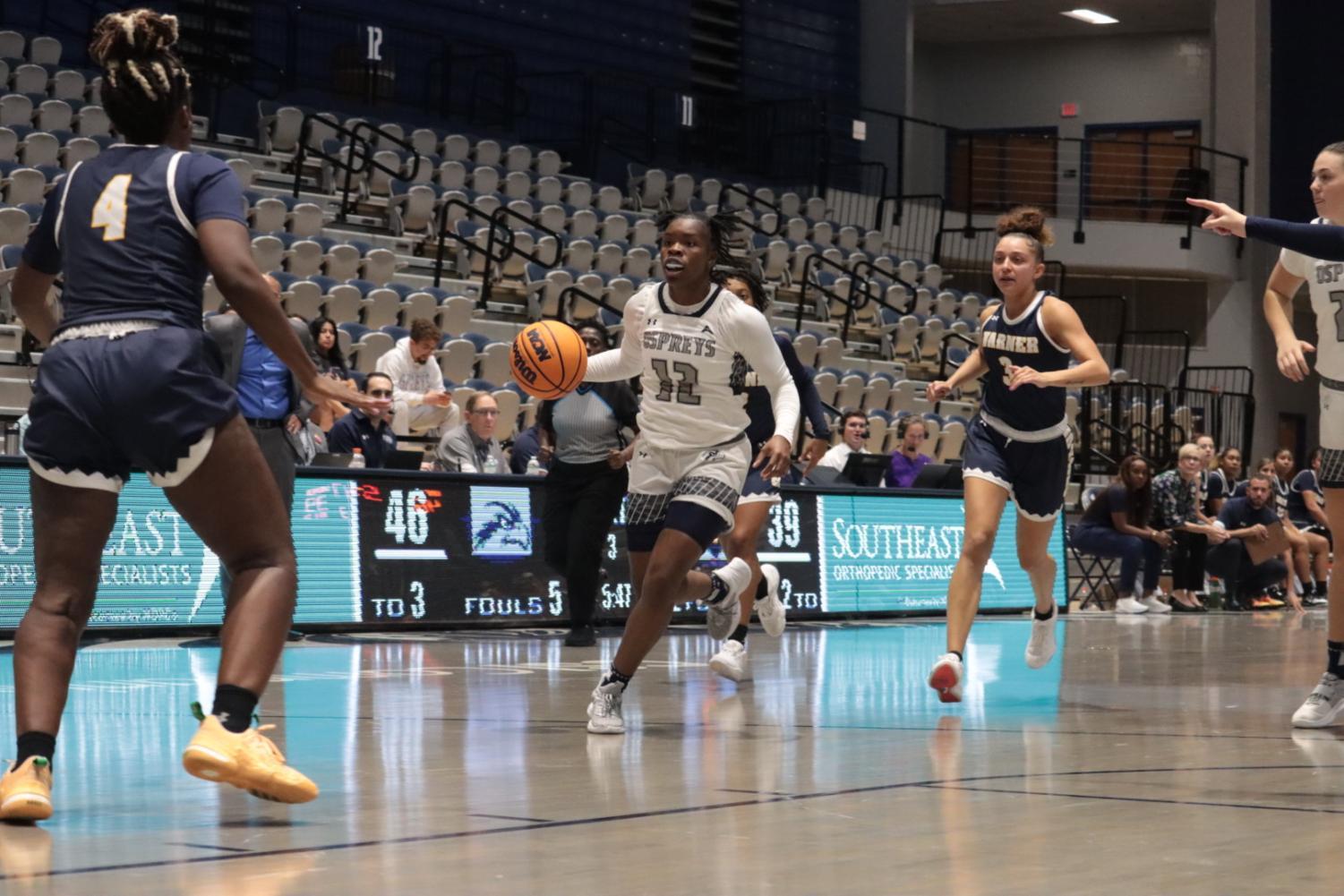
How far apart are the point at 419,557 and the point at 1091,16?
23.2m

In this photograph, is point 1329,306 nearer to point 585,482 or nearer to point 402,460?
point 585,482

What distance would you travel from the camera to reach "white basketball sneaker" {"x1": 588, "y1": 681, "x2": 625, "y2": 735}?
243 inches

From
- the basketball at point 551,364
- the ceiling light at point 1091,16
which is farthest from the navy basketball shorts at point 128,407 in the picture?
the ceiling light at point 1091,16

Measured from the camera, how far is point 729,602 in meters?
7.88

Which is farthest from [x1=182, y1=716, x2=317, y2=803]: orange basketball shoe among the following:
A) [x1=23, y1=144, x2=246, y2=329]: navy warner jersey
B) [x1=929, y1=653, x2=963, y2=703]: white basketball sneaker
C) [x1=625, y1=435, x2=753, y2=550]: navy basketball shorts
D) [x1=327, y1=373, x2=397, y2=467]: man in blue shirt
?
[x1=327, y1=373, x2=397, y2=467]: man in blue shirt

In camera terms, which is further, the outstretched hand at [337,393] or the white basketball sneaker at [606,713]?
the white basketball sneaker at [606,713]

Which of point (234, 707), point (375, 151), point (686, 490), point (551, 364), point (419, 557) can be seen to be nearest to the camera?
point (234, 707)

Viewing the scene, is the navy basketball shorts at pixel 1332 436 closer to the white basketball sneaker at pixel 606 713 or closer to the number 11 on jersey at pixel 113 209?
the white basketball sneaker at pixel 606 713

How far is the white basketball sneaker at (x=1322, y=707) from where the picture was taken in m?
6.56

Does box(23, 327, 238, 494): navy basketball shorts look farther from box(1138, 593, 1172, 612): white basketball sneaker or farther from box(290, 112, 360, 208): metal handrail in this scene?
box(290, 112, 360, 208): metal handrail

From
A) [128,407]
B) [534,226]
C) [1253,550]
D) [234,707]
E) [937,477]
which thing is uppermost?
[534,226]

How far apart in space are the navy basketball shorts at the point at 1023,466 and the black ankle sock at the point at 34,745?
4.58 m

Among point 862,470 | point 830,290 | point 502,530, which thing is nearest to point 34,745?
point 502,530

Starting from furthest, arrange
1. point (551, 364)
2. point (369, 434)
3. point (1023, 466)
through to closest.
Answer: point (369, 434) → point (1023, 466) → point (551, 364)
